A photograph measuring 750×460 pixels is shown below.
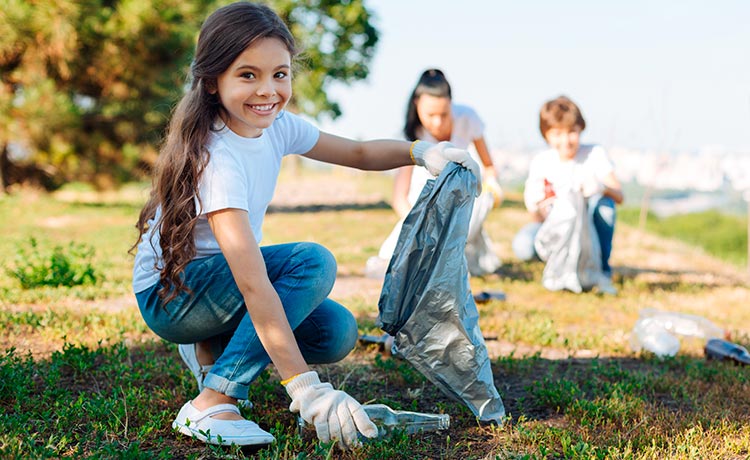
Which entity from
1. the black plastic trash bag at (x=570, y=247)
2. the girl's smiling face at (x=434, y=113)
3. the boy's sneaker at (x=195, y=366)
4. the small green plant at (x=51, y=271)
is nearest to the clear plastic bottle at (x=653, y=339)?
the black plastic trash bag at (x=570, y=247)

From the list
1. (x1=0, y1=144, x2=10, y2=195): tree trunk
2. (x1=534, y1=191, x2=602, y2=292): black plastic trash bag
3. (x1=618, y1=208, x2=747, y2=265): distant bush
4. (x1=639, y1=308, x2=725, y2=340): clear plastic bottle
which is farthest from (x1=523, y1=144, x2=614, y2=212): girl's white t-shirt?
(x1=618, y1=208, x2=747, y2=265): distant bush

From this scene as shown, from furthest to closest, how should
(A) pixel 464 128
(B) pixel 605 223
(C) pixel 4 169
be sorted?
(C) pixel 4 169 → (B) pixel 605 223 → (A) pixel 464 128

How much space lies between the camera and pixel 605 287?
17.4ft

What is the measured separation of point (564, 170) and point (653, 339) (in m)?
2.04

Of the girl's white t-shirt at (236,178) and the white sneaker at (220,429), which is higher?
the girl's white t-shirt at (236,178)

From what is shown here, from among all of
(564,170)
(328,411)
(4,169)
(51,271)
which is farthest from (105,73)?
(328,411)

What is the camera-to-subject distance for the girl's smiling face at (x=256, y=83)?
2277 millimetres

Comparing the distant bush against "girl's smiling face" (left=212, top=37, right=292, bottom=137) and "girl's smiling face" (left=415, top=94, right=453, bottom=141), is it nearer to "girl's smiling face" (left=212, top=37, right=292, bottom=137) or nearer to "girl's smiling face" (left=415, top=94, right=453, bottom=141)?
"girl's smiling face" (left=415, top=94, right=453, bottom=141)

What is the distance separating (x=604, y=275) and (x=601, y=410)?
290 centimetres

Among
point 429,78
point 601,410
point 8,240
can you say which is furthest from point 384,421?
point 8,240

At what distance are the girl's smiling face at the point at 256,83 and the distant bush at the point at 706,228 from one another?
2286cm

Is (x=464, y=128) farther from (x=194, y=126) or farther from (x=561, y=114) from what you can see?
(x=194, y=126)

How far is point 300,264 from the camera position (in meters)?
2.46

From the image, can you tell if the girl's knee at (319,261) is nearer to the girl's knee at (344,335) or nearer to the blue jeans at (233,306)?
the blue jeans at (233,306)
